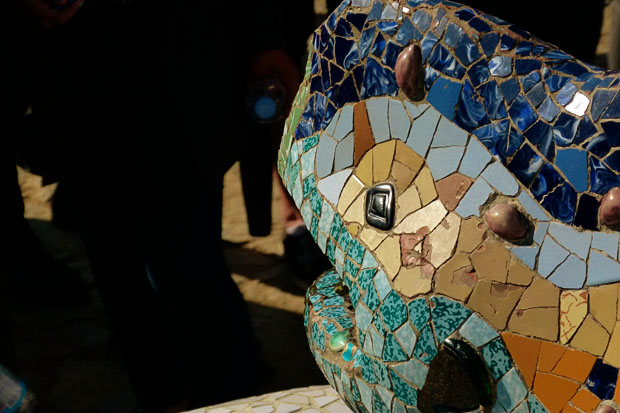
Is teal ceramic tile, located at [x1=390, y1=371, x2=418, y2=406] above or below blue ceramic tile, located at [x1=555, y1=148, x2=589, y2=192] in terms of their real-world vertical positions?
below

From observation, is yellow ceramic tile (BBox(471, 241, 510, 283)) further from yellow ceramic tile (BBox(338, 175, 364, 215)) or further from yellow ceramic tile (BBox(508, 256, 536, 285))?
yellow ceramic tile (BBox(338, 175, 364, 215))

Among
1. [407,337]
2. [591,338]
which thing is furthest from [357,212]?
[591,338]

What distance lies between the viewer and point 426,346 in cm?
132

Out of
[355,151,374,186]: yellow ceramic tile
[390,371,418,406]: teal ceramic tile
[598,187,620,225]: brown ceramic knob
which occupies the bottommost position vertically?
[390,371,418,406]: teal ceramic tile

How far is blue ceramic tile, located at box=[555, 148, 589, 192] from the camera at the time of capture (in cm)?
115

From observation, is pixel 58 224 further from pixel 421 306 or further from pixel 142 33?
pixel 421 306

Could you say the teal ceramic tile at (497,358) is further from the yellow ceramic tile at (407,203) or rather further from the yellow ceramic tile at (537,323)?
the yellow ceramic tile at (407,203)

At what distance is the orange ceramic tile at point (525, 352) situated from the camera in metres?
1.21

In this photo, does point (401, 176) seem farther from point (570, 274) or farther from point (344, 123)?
point (570, 274)

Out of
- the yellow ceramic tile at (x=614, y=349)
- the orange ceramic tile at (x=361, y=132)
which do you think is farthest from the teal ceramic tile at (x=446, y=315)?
the orange ceramic tile at (x=361, y=132)

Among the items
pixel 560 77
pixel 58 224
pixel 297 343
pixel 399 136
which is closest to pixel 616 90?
pixel 560 77

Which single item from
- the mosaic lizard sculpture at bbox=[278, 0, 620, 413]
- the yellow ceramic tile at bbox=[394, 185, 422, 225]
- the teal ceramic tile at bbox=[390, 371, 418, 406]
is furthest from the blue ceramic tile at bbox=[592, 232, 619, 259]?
the teal ceramic tile at bbox=[390, 371, 418, 406]

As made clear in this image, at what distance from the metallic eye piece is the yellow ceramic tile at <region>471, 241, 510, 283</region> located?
186 mm

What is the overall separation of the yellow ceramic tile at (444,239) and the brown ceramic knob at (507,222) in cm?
7
